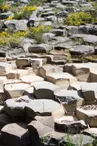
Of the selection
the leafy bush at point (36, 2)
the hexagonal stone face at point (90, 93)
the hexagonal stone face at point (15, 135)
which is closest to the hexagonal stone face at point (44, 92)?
the hexagonal stone face at point (90, 93)

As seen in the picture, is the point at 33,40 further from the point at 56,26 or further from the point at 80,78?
the point at 80,78

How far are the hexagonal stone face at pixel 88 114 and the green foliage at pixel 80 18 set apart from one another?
4.92 metres

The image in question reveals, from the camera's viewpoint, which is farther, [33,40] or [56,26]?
[56,26]

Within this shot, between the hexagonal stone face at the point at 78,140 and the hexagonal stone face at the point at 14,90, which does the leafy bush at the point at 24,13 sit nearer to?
the hexagonal stone face at the point at 14,90

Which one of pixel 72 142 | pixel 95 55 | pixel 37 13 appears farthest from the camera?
pixel 37 13

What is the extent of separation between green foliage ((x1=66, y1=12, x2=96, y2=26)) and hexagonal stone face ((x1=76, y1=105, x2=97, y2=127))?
492 centimetres

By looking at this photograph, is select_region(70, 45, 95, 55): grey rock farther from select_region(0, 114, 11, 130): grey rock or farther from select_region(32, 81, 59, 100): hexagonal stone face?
select_region(0, 114, 11, 130): grey rock

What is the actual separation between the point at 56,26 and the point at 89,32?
1.01 meters

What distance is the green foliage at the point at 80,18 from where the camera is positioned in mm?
9384

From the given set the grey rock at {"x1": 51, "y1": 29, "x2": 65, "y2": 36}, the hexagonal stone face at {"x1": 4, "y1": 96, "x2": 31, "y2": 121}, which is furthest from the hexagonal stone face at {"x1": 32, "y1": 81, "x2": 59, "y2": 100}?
the grey rock at {"x1": 51, "y1": 29, "x2": 65, "y2": 36}

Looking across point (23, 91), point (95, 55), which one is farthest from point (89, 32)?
point (23, 91)

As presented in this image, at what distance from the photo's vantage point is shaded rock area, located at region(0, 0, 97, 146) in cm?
416

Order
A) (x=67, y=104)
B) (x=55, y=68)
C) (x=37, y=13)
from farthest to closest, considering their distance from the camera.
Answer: (x=37, y=13) < (x=55, y=68) < (x=67, y=104)

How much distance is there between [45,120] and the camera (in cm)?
423
